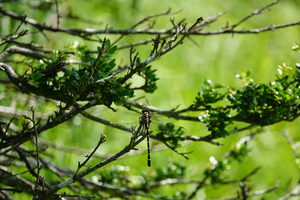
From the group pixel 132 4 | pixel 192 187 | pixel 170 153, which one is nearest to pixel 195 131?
pixel 170 153

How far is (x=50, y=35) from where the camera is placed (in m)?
3.72

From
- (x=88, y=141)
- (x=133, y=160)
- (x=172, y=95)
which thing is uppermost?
(x=172, y=95)

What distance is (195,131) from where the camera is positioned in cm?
355

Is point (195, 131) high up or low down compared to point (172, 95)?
down

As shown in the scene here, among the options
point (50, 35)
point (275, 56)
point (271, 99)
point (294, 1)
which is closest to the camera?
point (271, 99)

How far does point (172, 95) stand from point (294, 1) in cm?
306

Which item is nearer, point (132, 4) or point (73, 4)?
point (73, 4)

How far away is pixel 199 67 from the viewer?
13.3 feet

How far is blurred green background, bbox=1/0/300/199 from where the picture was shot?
3333 mm

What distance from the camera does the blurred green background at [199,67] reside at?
10.9 feet

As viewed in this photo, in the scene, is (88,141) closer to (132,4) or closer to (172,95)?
(172,95)

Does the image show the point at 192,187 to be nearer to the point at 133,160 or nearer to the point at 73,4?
the point at 133,160

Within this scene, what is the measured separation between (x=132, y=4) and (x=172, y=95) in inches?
59.8

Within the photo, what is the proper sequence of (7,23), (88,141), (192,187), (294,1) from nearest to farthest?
(7,23) → (192,187) → (88,141) → (294,1)
